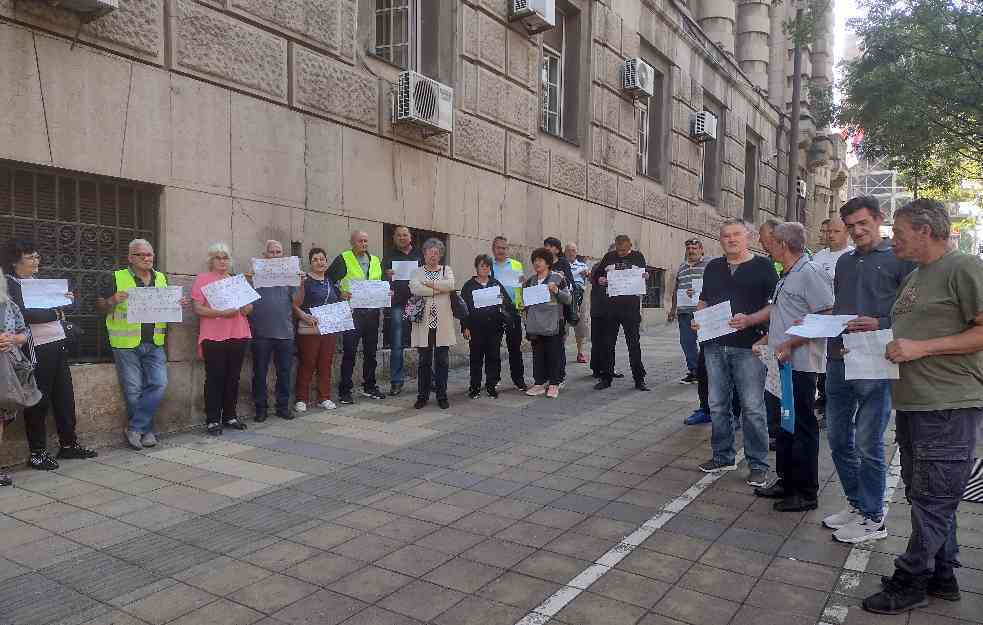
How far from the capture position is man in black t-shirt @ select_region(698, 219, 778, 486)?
5.05 metres

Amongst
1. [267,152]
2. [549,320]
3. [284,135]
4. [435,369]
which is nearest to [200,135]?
[267,152]

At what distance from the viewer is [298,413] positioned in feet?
25.2

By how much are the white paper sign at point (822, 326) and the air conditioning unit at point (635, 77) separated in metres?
11.4

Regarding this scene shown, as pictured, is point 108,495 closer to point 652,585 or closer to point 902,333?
point 652,585

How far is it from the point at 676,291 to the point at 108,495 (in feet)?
21.7

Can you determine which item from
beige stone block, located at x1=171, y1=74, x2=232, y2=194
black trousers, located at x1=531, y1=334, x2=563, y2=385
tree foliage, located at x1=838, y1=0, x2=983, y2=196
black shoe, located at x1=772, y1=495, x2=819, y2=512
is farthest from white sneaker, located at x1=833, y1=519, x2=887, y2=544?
tree foliage, located at x1=838, y1=0, x2=983, y2=196

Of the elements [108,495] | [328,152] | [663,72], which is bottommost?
[108,495]

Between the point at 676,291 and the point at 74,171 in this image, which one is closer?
the point at 74,171

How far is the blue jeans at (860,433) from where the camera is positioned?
154 inches

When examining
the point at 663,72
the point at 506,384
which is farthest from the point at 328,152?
the point at 663,72

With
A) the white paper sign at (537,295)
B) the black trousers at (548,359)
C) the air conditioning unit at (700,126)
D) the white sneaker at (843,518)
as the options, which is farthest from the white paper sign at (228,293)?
the air conditioning unit at (700,126)

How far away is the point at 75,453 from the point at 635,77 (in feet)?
40.3

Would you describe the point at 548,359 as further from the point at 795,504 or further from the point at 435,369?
the point at 795,504

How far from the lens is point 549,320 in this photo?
8.67 meters
